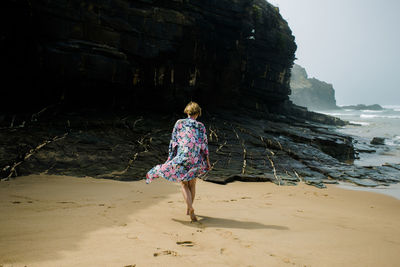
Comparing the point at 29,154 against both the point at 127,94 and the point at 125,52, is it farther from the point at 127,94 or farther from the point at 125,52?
the point at 125,52

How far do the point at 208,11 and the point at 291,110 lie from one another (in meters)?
18.6

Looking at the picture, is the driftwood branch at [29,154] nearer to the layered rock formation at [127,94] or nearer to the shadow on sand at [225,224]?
the layered rock formation at [127,94]

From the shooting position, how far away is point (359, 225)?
416cm

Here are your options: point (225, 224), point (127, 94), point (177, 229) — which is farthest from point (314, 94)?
point (177, 229)

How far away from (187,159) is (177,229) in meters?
1.13

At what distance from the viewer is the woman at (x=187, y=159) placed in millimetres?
4156

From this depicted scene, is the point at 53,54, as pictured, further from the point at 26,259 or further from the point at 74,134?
the point at 26,259

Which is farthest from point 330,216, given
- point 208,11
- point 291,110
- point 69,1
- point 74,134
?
point 291,110

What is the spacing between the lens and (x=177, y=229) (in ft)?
11.3

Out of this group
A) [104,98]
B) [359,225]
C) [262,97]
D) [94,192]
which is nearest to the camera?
[359,225]

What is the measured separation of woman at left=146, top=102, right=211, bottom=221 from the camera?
13.6ft

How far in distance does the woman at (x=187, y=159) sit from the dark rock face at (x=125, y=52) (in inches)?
401

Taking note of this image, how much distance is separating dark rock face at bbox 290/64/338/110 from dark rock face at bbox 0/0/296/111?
8890 cm

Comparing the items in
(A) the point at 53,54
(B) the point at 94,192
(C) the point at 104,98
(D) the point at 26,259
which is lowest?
(B) the point at 94,192
